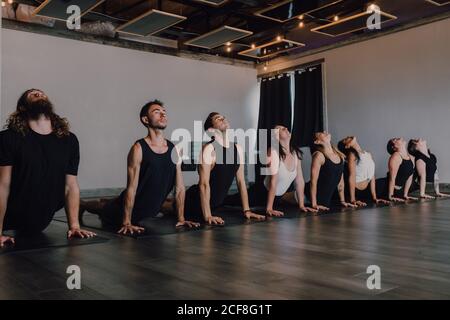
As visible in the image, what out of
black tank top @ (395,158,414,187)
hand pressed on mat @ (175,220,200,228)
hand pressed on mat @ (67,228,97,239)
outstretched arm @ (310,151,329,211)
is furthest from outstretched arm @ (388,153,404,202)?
hand pressed on mat @ (67,228,97,239)

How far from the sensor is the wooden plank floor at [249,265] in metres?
1.37

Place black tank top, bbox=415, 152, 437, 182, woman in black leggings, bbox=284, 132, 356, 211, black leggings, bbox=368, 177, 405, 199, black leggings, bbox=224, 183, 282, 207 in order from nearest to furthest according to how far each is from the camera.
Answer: woman in black leggings, bbox=284, 132, 356, 211
black leggings, bbox=224, 183, 282, 207
black leggings, bbox=368, 177, 405, 199
black tank top, bbox=415, 152, 437, 182

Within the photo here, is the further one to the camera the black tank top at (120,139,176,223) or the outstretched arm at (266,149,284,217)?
the outstretched arm at (266,149,284,217)

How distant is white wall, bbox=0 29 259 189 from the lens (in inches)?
230

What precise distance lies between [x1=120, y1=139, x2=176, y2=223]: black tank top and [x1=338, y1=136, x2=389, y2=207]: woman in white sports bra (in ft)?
Answer: 6.87

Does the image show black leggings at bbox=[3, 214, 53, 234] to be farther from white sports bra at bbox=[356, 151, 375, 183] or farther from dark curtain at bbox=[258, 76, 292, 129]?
dark curtain at bbox=[258, 76, 292, 129]

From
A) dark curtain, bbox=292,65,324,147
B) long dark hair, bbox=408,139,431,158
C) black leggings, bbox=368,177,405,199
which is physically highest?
dark curtain, bbox=292,65,324,147

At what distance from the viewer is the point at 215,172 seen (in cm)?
334

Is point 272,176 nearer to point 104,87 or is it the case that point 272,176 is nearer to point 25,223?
point 25,223

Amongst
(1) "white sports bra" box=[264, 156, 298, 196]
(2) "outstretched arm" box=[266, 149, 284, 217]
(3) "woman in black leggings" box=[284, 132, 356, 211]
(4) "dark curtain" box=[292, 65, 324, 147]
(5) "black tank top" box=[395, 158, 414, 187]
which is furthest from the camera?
(4) "dark curtain" box=[292, 65, 324, 147]

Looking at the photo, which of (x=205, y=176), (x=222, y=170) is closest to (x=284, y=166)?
(x=222, y=170)
